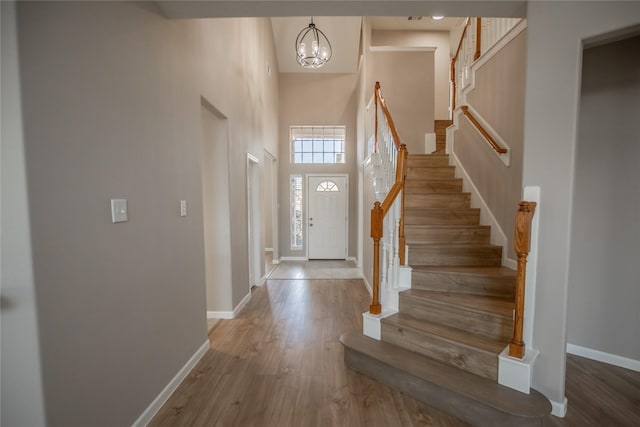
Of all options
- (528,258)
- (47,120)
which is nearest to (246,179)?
(47,120)

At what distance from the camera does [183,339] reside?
2.23m

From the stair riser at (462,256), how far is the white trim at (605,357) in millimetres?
866

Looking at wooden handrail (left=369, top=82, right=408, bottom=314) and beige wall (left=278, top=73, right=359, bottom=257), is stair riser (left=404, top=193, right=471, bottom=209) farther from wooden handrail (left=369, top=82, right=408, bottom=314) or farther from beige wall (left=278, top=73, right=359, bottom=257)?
beige wall (left=278, top=73, right=359, bottom=257)

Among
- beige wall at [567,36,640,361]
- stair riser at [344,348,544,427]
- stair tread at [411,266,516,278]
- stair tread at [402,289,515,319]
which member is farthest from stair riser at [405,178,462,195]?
stair riser at [344,348,544,427]

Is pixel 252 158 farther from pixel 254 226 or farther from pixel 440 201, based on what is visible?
pixel 440 201

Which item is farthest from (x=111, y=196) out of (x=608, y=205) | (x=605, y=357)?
(x=605, y=357)

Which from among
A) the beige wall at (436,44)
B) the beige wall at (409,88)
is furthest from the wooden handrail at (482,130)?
the beige wall at (436,44)

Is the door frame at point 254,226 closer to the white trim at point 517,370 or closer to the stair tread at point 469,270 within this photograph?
the stair tread at point 469,270

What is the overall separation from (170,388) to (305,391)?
920mm

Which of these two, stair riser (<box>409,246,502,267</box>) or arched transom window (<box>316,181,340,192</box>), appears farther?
arched transom window (<box>316,181,340,192</box>)

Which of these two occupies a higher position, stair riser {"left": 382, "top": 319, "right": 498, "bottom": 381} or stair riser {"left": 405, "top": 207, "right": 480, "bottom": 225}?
stair riser {"left": 405, "top": 207, "right": 480, "bottom": 225}

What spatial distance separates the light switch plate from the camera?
1.48 metres

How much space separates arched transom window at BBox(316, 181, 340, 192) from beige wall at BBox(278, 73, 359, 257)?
0.24 m

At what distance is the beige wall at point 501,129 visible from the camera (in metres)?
2.60
